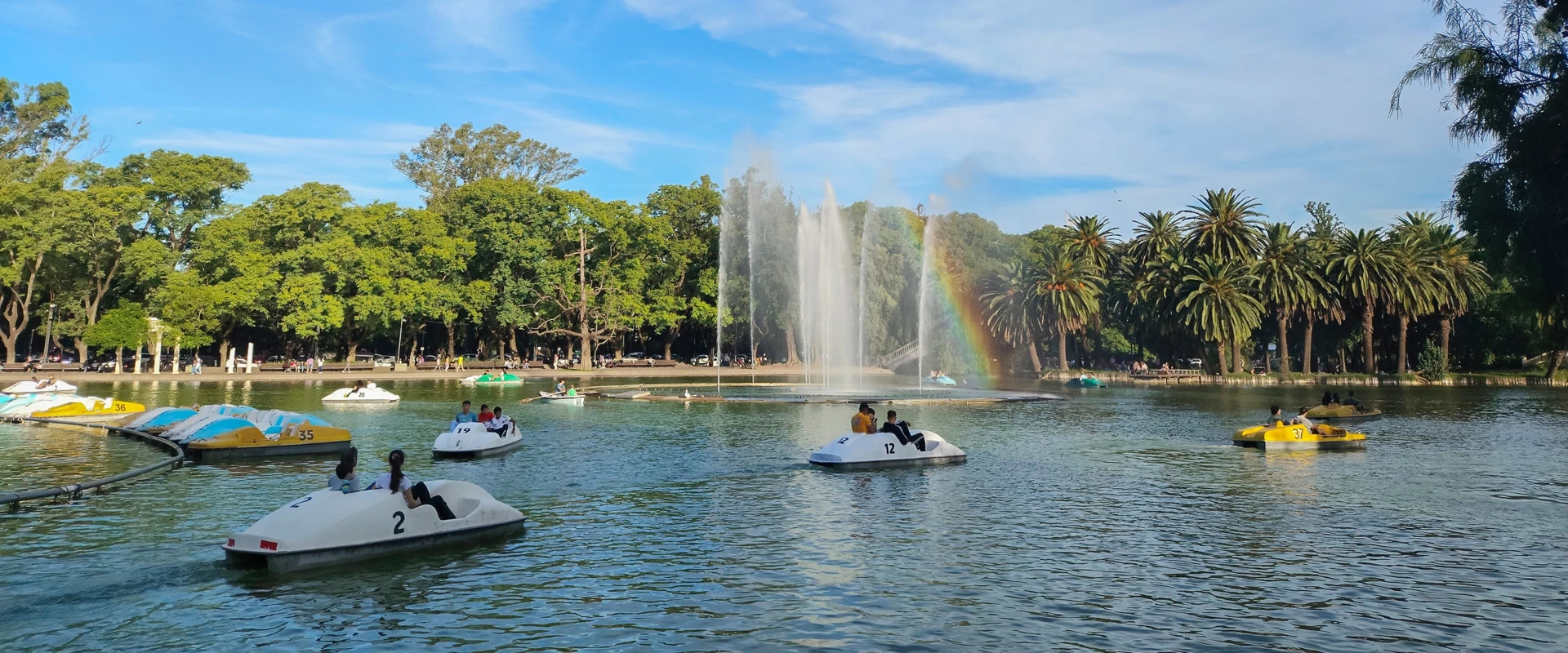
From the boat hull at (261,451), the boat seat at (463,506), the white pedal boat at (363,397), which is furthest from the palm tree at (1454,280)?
the boat seat at (463,506)

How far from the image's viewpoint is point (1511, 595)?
15.6 m

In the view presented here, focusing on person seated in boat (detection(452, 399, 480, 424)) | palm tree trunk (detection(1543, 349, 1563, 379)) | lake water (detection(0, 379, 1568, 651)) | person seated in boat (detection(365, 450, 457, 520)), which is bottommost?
lake water (detection(0, 379, 1568, 651))

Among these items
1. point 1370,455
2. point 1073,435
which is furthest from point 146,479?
point 1370,455

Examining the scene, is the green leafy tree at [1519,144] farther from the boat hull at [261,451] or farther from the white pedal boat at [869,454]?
the boat hull at [261,451]

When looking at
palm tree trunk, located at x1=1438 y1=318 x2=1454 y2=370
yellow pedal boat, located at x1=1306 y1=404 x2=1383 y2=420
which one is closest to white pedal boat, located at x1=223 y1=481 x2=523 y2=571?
yellow pedal boat, located at x1=1306 y1=404 x2=1383 y2=420

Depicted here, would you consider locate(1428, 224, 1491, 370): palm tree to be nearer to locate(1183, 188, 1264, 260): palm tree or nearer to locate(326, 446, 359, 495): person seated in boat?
locate(1183, 188, 1264, 260): palm tree

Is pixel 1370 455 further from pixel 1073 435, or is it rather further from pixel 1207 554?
pixel 1207 554

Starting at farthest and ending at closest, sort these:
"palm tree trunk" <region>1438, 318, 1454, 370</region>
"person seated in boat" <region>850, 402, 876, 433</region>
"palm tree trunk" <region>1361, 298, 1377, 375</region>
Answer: "palm tree trunk" <region>1438, 318, 1454, 370</region>
"palm tree trunk" <region>1361, 298, 1377, 375</region>
"person seated in boat" <region>850, 402, 876, 433</region>

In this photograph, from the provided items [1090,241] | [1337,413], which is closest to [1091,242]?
[1090,241]

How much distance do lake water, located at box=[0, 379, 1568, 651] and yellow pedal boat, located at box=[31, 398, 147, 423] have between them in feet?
26.0

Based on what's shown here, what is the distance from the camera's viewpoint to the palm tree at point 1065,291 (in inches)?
4099

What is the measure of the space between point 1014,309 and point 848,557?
94460 mm

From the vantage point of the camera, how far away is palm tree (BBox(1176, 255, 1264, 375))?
93.9 m

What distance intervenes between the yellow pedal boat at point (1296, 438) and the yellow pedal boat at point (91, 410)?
1712 inches
